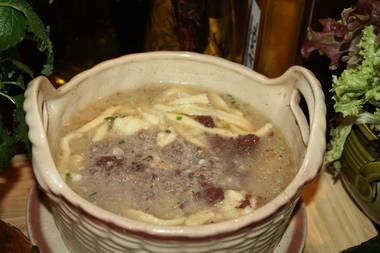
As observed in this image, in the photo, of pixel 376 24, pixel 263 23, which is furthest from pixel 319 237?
pixel 263 23

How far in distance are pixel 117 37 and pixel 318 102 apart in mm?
860

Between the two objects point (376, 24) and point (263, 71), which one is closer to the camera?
point (376, 24)

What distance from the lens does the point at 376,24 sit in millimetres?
1150

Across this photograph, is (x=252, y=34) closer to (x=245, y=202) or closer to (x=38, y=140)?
(x=245, y=202)

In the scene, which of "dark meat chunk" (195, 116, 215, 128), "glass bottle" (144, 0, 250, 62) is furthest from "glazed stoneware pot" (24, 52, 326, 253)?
"glass bottle" (144, 0, 250, 62)

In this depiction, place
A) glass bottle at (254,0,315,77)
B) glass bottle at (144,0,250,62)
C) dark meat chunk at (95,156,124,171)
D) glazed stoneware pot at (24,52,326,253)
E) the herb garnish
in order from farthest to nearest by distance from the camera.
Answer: glass bottle at (144,0,250,62) → glass bottle at (254,0,315,77) → the herb garnish → dark meat chunk at (95,156,124,171) → glazed stoneware pot at (24,52,326,253)

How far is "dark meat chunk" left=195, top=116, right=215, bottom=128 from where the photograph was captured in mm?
1143

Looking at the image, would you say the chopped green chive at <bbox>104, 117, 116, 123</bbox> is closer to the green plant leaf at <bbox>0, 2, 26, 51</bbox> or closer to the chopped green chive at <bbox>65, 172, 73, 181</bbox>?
the chopped green chive at <bbox>65, 172, 73, 181</bbox>

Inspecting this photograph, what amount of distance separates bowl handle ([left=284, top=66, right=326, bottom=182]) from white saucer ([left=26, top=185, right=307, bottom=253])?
0.63 ft

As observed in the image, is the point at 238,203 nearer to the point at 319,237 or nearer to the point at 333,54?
the point at 319,237

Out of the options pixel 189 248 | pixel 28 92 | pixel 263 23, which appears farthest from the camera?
pixel 263 23

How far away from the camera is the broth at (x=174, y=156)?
964 mm

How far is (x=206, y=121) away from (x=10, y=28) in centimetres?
44

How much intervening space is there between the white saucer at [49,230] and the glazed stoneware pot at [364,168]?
175 millimetres
